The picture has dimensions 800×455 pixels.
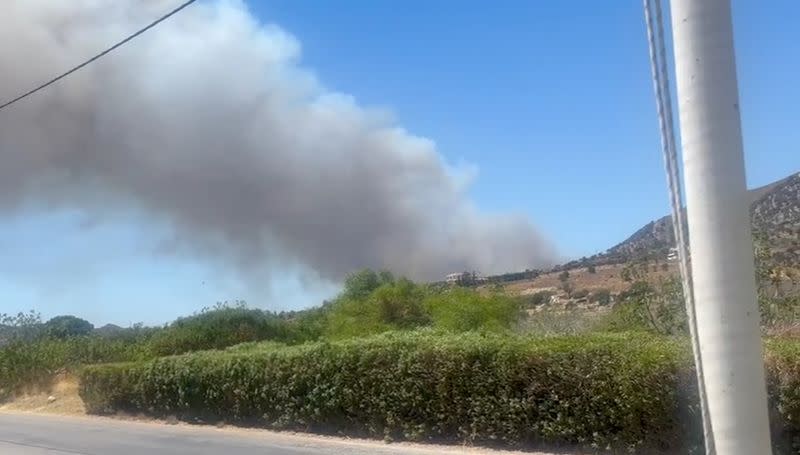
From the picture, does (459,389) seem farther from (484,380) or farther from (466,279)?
(466,279)

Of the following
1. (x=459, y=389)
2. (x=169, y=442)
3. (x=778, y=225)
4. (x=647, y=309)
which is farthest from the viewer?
(x=778, y=225)

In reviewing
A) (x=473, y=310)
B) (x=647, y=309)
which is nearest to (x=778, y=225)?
(x=647, y=309)

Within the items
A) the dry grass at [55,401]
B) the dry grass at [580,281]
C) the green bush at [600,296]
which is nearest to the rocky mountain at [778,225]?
the green bush at [600,296]

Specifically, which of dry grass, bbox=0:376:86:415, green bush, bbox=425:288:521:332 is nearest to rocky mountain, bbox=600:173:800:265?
green bush, bbox=425:288:521:332

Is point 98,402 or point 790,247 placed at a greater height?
point 790,247

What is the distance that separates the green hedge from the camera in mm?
12680

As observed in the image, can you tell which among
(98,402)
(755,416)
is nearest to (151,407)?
(98,402)

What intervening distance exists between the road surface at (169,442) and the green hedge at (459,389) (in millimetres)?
486

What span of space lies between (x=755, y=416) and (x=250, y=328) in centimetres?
3269

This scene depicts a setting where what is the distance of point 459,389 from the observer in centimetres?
1538

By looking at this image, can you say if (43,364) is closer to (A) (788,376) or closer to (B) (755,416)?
(A) (788,376)

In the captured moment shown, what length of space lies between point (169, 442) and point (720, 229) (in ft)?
53.6

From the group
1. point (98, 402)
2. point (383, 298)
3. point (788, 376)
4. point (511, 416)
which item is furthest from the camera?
point (383, 298)

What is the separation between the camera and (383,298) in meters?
34.1
